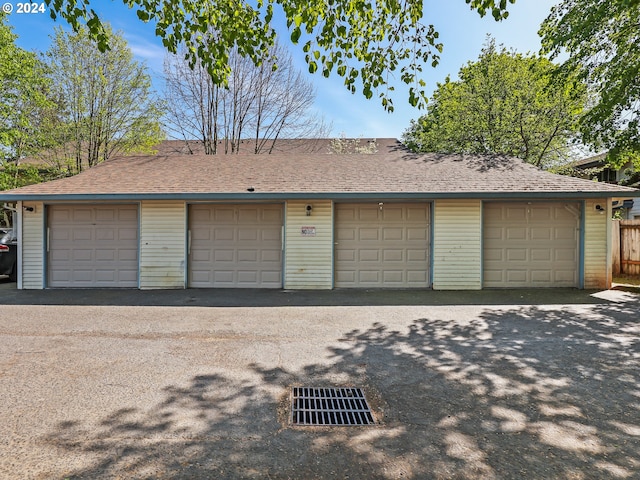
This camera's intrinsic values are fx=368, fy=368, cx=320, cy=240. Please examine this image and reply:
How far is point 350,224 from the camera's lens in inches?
370

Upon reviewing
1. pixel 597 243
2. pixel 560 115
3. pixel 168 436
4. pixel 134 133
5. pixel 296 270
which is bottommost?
pixel 168 436

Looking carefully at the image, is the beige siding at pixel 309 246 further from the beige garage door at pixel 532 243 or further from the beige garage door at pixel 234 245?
the beige garage door at pixel 532 243

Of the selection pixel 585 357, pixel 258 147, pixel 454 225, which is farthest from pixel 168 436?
pixel 258 147

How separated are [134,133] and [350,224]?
11040 millimetres

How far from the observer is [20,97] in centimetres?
1309

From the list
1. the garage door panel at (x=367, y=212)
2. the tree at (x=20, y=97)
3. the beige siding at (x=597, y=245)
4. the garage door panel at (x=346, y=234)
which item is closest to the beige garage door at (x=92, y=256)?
the garage door panel at (x=346, y=234)

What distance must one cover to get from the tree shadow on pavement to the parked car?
9910 mm

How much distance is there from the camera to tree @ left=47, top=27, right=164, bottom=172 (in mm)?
14047

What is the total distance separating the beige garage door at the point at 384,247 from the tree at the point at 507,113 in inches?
372

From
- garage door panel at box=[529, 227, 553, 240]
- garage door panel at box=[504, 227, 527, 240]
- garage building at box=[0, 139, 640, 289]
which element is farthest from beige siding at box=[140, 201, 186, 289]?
garage door panel at box=[529, 227, 553, 240]

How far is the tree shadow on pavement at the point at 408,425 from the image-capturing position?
7.16 feet

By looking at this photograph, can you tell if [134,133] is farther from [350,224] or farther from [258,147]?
[350,224]

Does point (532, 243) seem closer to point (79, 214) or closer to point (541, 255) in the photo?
point (541, 255)

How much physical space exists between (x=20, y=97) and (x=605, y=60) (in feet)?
61.4
